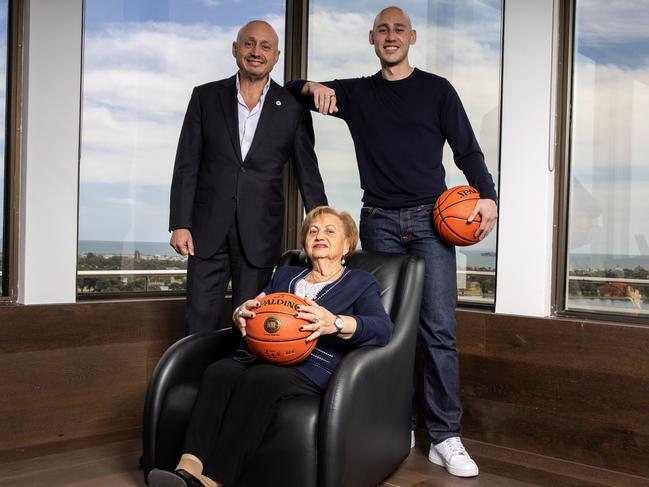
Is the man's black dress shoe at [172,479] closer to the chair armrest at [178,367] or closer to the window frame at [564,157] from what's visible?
the chair armrest at [178,367]

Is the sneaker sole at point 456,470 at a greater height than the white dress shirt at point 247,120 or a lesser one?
lesser

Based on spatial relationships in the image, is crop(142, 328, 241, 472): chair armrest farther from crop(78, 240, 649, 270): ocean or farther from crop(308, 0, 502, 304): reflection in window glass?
crop(308, 0, 502, 304): reflection in window glass

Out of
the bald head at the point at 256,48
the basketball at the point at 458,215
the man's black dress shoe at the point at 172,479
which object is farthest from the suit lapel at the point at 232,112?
the man's black dress shoe at the point at 172,479

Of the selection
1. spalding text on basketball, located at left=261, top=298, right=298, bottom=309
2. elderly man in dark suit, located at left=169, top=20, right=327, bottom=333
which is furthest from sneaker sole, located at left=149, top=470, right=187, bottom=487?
elderly man in dark suit, located at left=169, top=20, right=327, bottom=333

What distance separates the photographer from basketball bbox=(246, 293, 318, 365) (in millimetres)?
2320

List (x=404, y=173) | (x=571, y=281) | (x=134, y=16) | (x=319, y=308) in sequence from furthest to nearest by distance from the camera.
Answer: (x=134, y=16) → (x=571, y=281) → (x=404, y=173) → (x=319, y=308)

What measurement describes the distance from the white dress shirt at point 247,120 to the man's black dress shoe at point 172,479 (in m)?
A: 1.37

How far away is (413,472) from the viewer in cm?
300

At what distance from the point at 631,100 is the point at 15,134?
2604 millimetres

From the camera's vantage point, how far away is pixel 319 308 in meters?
2.37

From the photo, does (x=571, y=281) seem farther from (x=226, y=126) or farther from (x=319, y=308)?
(x=226, y=126)

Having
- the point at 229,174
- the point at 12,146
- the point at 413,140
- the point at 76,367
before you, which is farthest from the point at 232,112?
Answer: the point at 76,367

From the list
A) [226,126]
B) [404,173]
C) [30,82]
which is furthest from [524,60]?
[30,82]

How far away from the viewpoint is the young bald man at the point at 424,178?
9.93ft
